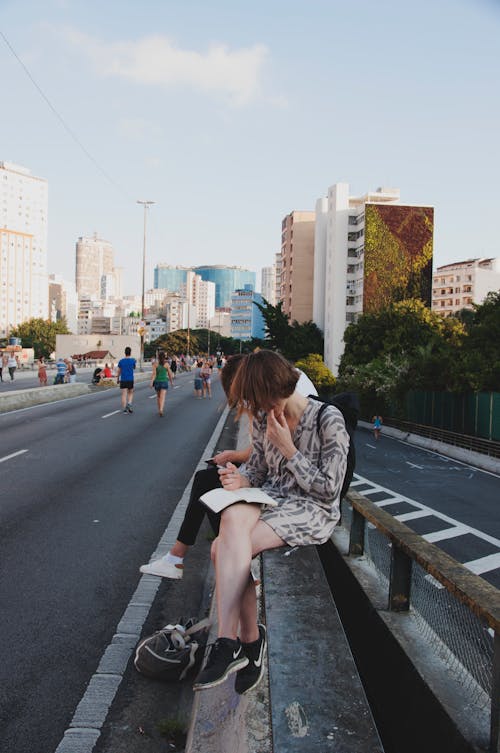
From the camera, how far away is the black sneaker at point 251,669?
2.79 meters

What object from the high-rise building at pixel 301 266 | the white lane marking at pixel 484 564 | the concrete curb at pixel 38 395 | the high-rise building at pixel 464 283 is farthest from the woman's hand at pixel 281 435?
the high-rise building at pixel 464 283

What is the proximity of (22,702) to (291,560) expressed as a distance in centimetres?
179

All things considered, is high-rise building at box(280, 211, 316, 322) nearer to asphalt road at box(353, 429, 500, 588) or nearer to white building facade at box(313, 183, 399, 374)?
white building facade at box(313, 183, 399, 374)

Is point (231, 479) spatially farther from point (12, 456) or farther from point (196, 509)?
point (12, 456)

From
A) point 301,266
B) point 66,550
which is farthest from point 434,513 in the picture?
point 301,266

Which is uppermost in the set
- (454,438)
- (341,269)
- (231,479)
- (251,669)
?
(341,269)

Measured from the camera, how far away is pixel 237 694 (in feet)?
9.09

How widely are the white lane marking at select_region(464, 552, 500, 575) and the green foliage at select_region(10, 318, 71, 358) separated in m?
127

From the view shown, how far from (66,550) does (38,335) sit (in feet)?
434

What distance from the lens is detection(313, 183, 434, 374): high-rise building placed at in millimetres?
82438

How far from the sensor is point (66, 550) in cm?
590

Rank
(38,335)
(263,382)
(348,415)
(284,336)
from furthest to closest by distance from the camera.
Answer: (38,335)
(284,336)
(348,415)
(263,382)

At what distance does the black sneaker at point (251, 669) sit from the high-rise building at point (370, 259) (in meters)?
79.2

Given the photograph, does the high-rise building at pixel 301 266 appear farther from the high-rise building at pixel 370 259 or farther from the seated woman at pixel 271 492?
the seated woman at pixel 271 492
